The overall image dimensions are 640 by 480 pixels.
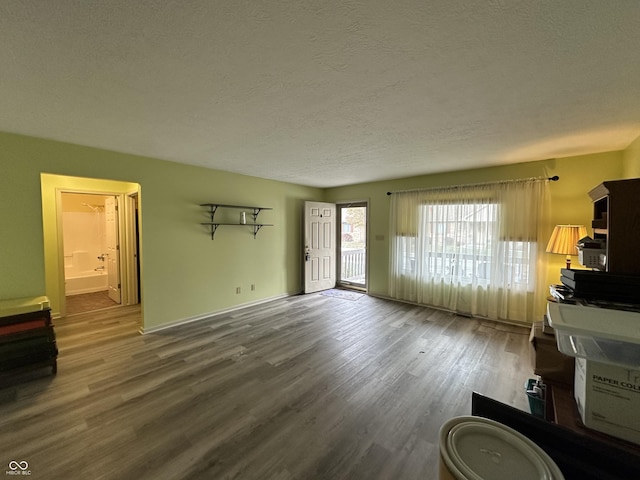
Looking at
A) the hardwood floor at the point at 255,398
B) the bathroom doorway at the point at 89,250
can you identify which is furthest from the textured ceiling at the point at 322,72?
the bathroom doorway at the point at 89,250

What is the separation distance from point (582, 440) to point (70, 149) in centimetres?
449

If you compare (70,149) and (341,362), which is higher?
(70,149)

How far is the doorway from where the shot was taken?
6.23 metres

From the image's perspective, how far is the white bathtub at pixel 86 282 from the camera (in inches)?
220

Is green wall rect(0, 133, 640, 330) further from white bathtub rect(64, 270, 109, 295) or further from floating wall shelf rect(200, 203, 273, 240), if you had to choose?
white bathtub rect(64, 270, 109, 295)

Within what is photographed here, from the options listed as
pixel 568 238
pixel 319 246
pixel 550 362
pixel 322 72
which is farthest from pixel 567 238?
pixel 319 246

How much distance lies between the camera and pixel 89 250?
243 inches

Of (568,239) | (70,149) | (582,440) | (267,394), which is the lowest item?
(267,394)

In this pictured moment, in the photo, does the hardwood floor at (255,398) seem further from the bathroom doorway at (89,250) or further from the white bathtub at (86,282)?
the white bathtub at (86,282)

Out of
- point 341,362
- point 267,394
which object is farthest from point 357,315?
point 267,394

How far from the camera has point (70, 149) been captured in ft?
9.59

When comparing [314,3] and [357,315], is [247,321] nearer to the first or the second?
[357,315]

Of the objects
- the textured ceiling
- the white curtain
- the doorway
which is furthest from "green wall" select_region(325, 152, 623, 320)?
the doorway

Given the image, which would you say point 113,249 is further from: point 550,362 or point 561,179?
point 561,179
